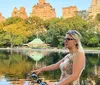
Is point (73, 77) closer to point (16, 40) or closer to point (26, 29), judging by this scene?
point (16, 40)

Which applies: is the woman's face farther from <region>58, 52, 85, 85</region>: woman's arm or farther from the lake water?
the lake water

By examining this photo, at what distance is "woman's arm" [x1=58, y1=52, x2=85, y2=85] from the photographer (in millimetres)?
2500

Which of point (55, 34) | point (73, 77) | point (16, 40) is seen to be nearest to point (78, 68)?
point (73, 77)

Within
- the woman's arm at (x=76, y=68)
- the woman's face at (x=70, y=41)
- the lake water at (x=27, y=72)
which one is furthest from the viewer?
the lake water at (x=27, y=72)

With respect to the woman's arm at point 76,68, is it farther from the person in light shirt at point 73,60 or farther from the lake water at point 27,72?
the lake water at point 27,72

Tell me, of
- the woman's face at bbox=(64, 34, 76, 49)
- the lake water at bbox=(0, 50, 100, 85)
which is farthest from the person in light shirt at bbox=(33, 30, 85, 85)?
the lake water at bbox=(0, 50, 100, 85)

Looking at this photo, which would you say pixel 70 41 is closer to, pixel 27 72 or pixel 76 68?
pixel 76 68

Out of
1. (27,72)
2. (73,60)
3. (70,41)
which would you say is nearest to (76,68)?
(73,60)

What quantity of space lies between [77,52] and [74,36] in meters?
0.15

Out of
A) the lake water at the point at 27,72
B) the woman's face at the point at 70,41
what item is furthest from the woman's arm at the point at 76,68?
the lake water at the point at 27,72

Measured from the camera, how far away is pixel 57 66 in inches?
116

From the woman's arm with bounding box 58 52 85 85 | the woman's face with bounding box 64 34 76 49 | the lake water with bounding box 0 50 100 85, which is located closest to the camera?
the woman's arm with bounding box 58 52 85 85

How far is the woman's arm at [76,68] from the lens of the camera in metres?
2.50

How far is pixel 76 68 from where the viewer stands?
2.53 meters
